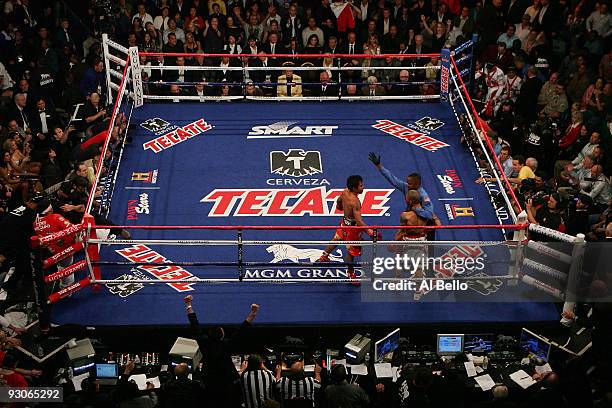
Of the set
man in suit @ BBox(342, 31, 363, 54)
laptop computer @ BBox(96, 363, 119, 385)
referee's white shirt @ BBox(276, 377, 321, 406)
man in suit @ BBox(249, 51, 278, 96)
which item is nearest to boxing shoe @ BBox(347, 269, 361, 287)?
referee's white shirt @ BBox(276, 377, 321, 406)

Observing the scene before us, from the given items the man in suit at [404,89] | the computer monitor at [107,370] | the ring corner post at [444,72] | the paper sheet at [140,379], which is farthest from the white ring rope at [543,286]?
the man in suit at [404,89]

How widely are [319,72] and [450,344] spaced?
24.0ft

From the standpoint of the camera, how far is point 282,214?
11992mm

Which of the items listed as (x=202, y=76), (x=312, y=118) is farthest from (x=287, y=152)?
(x=202, y=76)

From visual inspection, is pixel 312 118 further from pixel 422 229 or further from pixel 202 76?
pixel 422 229

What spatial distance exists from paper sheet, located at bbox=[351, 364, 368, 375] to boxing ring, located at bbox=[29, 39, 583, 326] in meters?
0.60

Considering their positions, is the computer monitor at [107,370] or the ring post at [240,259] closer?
the computer monitor at [107,370]

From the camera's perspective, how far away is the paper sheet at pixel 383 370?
9547mm

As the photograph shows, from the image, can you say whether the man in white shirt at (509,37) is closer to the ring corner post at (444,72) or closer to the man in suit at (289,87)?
the ring corner post at (444,72)

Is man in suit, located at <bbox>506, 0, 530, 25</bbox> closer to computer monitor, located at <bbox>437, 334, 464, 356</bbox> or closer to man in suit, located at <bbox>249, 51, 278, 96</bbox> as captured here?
man in suit, located at <bbox>249, 51, 278, 96</bbox>

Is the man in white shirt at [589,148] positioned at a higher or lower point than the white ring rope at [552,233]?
higher

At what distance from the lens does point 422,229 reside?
1015 centimetres

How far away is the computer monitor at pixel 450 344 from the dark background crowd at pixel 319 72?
7.30ft

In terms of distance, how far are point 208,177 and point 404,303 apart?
4.06 m
